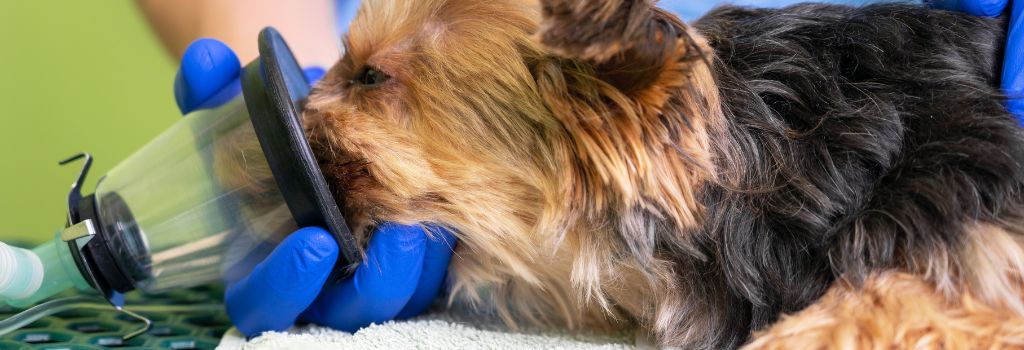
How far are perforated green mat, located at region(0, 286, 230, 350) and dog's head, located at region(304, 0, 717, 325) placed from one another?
17.6 inches

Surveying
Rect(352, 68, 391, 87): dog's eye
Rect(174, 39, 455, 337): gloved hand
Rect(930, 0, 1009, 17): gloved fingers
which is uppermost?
Rect(352, 68, 391, 87): dog's eye

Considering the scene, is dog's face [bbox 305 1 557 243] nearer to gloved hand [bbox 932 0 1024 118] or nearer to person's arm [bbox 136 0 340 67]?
gloved hand [bbox 932 0 1024 118]

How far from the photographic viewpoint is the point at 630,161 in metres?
1.28

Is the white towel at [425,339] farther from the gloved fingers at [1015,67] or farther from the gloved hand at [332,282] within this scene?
the gloved fingers at [1015,67]

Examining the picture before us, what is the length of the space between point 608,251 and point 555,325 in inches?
14.7

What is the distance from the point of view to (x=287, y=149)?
1326 mm

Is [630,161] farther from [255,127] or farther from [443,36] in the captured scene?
[255,127]

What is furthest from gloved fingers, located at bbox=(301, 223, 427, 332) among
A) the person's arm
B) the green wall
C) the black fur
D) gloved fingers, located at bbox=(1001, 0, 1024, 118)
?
the green wall

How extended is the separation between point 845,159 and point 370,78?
0.81 metres

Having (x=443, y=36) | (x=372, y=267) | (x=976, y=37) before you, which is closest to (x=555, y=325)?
(x=372, y=267)

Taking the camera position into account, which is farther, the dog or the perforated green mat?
the perforated green mat

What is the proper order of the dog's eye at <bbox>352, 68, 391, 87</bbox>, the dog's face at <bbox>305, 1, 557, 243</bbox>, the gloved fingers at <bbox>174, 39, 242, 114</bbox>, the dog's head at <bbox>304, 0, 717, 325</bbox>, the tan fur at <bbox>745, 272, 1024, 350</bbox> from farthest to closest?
1. the gloved fingers at <bbox>174, 39, 242, 114</bbox>
2. the dog's eye at <bbox>352, 68, 391, 87</bbox>
3. the dog's face at <bbox>305, 1, 557, 243</bbox>
4. the dog's head at <bbox>304, 0, 717, 325</bbox>
5. the tan fur at <bbox>745, 272, 1024, 350</bbox>

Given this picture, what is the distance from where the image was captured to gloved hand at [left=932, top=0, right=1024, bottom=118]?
1.36 meters

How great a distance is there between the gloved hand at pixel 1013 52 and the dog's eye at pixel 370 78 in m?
1.03
